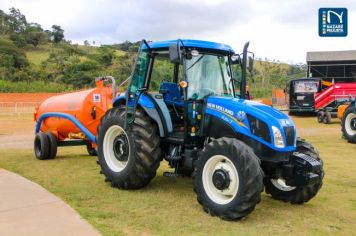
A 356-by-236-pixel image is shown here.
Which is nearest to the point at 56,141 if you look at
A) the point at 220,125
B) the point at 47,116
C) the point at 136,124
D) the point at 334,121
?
the point at 47,116

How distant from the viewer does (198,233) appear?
5207 millimetres

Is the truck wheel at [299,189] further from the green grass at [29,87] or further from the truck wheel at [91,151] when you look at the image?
the green grass at [29,87]

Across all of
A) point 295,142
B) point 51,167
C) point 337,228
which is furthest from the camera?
point 51,167

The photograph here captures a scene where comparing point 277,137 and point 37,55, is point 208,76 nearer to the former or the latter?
point 277,137

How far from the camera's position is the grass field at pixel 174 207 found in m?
5.41

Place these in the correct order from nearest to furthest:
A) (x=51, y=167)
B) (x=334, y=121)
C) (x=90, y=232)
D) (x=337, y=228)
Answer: (x=90, y=232), (x=337, y=228), (x=51, y=167), (x=334, y=121)

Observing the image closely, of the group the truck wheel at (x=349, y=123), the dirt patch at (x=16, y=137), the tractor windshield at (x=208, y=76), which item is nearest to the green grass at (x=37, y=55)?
the dirt patch at (x=16, y=137)

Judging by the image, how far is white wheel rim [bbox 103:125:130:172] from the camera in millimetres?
7727

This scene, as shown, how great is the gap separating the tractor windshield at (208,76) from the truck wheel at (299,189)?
143 cm

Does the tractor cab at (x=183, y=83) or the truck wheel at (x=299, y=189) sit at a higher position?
the tractor cab at (x=183, y=83)

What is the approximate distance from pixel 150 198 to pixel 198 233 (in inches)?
70.6

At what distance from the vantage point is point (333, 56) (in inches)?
1437

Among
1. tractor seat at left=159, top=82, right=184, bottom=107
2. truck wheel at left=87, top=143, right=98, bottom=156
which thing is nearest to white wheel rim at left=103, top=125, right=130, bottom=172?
tractor seat at left=159, top=82, right=184, bottom=107

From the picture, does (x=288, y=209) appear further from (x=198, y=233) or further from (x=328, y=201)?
(x=198, y=233)
